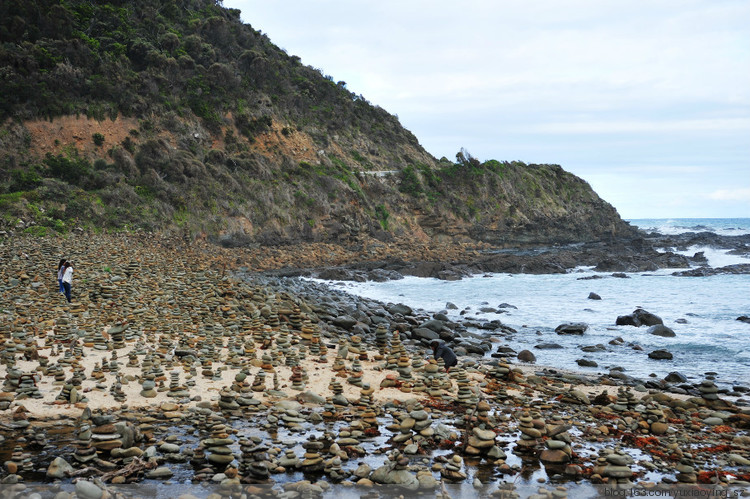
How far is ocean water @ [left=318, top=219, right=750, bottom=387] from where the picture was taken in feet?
49.1

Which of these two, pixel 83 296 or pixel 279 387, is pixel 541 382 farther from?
pixel 83 296

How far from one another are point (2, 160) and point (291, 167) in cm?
2341

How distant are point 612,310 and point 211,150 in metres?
35.5

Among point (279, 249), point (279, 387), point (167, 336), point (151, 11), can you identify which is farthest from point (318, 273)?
point (151, 11)

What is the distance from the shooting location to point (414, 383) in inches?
416

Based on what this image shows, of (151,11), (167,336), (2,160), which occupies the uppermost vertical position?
(151,11)

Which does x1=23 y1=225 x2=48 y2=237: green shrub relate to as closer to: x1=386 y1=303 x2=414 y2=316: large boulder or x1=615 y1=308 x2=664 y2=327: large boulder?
x1=386 y1=303 x2=414 y2=316: large boulder

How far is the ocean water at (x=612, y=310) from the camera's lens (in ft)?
49.1

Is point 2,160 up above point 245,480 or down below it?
above

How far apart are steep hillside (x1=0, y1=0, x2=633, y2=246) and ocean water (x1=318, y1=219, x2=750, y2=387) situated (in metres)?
16.4

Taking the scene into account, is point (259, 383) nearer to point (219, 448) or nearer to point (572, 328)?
point (219, 448)

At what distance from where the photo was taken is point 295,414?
7.98 m

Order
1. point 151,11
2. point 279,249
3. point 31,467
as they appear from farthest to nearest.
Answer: point 151,11 < point 279,249 < point 31,467

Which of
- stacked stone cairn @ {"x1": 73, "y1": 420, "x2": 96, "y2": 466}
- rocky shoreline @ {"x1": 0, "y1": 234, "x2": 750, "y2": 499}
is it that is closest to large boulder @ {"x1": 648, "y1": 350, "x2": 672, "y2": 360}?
rocky shoreline @ {"x1": 0, "y1": 234, "x2": 750, "y2": 499}
